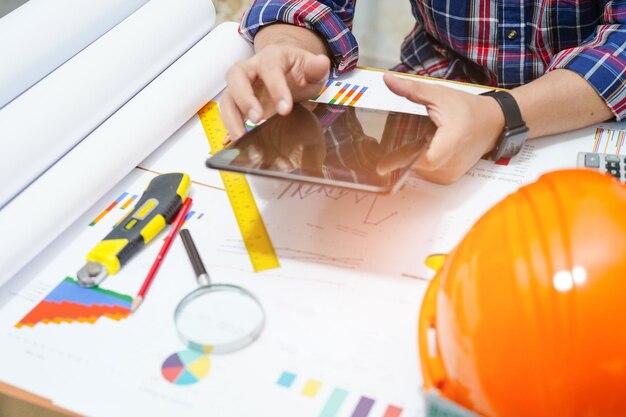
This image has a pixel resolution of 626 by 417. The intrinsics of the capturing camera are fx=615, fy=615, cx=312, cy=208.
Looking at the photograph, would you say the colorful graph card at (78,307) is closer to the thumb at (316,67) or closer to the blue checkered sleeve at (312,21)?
the thumb at (316,67)

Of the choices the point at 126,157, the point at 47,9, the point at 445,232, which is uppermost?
the point at 47,9

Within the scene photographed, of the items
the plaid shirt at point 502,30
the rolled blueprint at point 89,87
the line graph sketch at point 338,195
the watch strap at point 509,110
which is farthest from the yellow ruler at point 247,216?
the watch strap at point 509,110

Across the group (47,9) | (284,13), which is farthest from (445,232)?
(47,9)

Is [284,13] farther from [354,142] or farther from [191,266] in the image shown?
[191,266]

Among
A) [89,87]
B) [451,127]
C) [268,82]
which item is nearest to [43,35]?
[89,87]

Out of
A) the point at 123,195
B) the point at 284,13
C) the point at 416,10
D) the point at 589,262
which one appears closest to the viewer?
the point at 589,262

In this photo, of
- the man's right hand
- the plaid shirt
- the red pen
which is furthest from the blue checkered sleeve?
the red pen

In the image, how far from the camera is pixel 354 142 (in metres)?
0.73

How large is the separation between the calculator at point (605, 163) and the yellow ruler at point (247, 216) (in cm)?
41

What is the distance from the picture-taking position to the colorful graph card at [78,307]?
624 mm

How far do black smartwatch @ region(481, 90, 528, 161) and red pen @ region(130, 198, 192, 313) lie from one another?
410 millimetres

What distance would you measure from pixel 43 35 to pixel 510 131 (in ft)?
2.11

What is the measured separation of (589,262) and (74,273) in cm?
52

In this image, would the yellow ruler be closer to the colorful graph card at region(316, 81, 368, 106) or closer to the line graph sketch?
the line graph sketch
